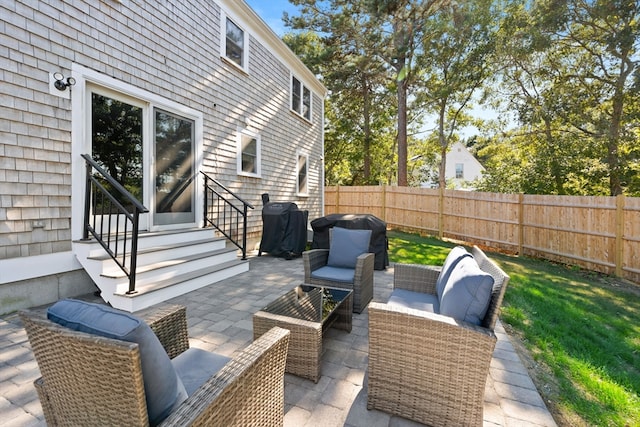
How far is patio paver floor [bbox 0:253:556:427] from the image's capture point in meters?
1.85

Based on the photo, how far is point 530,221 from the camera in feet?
25.5

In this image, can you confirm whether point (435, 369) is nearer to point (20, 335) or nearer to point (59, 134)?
point (20, 335)

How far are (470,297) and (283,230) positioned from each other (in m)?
5.10

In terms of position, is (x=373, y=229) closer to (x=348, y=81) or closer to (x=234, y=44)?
(x=234, y=44)

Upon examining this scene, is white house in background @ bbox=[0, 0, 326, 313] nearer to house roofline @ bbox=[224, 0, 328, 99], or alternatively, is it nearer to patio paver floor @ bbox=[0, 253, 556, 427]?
house roofline @ bbox=[224, 0, 328, 99]

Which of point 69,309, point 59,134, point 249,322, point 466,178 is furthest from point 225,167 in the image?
point 466,178

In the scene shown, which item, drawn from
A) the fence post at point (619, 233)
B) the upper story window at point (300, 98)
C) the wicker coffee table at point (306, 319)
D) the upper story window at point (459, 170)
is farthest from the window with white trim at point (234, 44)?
the upper story window at point (459, 170)

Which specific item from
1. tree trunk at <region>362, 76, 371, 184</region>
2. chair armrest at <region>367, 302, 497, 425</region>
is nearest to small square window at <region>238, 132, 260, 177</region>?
chair armrest at <region>367, 302, 497, 425</region>

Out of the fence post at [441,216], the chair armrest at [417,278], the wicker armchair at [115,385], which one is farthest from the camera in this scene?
the fence post at [441,216]

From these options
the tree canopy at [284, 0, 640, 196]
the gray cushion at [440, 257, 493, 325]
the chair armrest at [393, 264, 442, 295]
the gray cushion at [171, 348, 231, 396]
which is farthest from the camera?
the tree canopy at [284, 0, 640, 196]

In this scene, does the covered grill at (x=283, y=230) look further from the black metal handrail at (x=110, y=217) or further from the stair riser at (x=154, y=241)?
the black metal handrail at (x=110, y=217)

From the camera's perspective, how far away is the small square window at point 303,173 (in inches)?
390

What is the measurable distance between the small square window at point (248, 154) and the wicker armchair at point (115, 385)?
19.2 feet

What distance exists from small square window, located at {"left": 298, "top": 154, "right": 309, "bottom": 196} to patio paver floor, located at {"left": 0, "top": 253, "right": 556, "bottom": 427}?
21.3 ft
